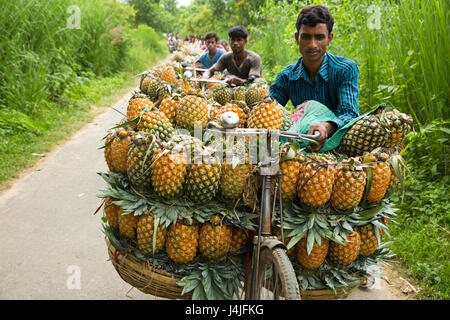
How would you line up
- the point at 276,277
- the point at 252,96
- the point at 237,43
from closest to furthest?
the point at 276,277
the point at 252,96
the point at 237,43

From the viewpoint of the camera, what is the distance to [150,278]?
1.88m

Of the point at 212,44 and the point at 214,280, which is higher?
the point at 212,44

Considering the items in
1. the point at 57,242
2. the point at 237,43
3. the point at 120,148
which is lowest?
the point at 57,242

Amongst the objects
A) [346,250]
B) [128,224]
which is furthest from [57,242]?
[346,250]

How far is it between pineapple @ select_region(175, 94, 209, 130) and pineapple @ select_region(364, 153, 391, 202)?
94 cm

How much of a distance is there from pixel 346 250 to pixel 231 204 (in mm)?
643

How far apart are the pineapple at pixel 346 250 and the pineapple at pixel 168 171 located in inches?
34.4

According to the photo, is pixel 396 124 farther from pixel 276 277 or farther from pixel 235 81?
pixel 235 81

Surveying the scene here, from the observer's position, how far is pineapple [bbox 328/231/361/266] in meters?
1.87

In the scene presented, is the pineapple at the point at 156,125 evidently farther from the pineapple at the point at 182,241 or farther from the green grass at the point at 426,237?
the green grass at the point at 426,237

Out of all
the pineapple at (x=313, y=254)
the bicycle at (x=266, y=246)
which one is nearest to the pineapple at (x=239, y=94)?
the bicycle at (x=266, y=246)

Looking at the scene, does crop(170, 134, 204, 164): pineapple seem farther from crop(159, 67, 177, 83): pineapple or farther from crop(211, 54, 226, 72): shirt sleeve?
crop(211, 54, 226, 72): shirt sleeve

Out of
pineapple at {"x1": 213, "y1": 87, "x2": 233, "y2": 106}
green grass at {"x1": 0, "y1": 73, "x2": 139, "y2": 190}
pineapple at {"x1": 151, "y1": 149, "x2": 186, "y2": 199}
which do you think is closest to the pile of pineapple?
pineapple at {"x1": 151, "y1": 149, "x2": 186, "y2": 199}
